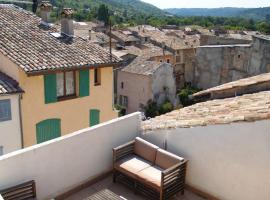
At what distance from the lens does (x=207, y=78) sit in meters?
40.8

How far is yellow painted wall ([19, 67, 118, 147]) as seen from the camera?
12055 mm

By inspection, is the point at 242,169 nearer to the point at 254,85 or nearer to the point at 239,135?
the point at 239,135

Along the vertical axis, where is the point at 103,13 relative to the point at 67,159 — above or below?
below

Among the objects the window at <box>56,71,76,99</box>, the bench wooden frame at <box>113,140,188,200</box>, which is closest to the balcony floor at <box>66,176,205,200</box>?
the bench wooden frame at <box>113,140,188,200</box>

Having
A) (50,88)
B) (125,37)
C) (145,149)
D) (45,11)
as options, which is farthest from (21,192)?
(125,37)

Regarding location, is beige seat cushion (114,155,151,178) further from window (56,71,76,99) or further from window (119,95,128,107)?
window (119,95,128,107)

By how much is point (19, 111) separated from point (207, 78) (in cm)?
3174

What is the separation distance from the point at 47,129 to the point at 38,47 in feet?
10.2

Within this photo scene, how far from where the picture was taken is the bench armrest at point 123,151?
284 inches

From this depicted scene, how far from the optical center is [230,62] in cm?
3569

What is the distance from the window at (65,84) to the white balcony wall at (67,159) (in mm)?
5741

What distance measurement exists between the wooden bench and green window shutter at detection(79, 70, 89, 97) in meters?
7.76

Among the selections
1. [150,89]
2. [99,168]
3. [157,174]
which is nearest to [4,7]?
[99,168]

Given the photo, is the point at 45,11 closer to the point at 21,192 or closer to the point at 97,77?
the point at 97,77
